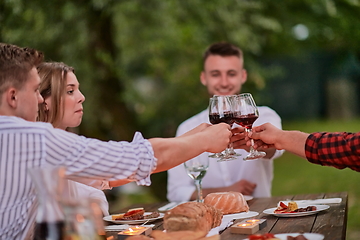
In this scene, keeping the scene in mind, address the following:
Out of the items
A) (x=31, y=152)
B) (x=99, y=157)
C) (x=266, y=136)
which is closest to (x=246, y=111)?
(x=266, y=136)

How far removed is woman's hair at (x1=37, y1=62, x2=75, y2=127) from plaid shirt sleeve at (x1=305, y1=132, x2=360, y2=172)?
1.50 meters

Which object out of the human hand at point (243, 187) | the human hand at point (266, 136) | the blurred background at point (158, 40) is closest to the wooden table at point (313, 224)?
the human hand at point (266, 136)

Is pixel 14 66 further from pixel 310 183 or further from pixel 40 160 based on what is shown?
pixel 310 183

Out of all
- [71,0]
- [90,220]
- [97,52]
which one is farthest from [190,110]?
[90,220]

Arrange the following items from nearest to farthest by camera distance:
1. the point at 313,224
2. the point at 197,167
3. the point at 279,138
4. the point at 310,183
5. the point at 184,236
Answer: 1. the point at 184,236
2. the point at 313,224
3. the point at 279,138
4. the point at 197,167
5. the point at 310,183

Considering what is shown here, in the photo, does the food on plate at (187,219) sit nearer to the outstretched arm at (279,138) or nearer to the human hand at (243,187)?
the outstretched arm at (279,138)

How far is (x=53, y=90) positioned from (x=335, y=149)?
1.69m

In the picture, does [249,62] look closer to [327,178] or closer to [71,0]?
[71,0]

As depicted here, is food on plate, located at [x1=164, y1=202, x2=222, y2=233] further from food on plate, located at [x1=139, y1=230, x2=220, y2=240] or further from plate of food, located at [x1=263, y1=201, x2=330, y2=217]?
plate of food, located at [x1=263, y1=201, x2=330, y2=217]

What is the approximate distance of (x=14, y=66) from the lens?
77.7 inches

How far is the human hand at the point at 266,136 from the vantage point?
9.00 ft

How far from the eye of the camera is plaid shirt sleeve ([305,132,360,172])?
2.30m

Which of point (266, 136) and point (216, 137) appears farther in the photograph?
point (266, 136)

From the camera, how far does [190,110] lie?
679cm
